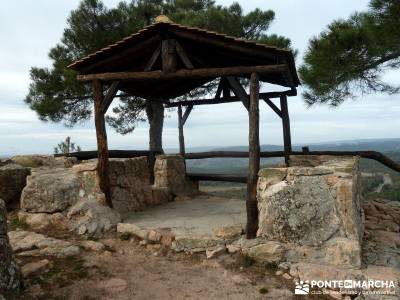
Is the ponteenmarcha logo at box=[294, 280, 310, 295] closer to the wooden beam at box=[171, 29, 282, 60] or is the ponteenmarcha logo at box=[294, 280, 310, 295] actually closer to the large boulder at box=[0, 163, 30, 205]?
the wooden beam at box=[171, 29, 282, 60]

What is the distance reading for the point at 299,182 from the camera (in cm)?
522

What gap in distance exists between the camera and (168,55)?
6402 mm

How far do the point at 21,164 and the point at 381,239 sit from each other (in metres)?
7.35

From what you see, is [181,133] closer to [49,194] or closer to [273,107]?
[273,107]

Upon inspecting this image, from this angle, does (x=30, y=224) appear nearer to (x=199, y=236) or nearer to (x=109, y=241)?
(x=109, y=241)

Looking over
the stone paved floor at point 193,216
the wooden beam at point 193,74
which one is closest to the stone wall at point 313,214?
the stone paved floor at point 193,216

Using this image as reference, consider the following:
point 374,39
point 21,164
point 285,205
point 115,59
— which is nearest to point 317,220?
point 285,205

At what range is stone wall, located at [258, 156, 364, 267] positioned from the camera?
16.1ft

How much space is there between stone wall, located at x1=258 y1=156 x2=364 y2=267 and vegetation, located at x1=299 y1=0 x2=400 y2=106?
14.4 feet

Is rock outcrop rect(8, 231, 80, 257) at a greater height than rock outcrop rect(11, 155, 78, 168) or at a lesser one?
lesser

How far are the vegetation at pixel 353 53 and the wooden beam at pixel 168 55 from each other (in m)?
4.21

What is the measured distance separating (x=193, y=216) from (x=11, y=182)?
3620 millimetres

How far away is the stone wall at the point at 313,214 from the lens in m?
4.92

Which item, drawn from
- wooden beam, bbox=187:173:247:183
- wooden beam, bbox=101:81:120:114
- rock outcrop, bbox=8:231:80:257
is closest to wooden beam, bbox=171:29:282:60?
wooden beam, bbox=101:81:120:114
